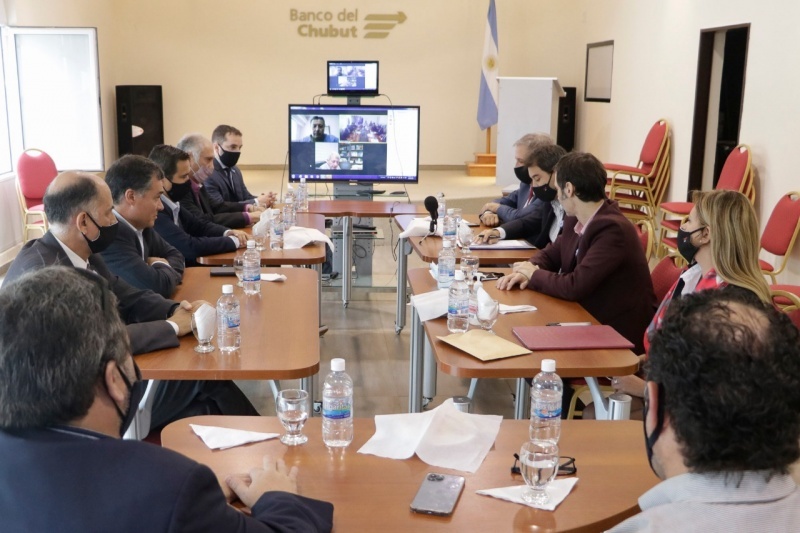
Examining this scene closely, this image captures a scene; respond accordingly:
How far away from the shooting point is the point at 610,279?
140 inches

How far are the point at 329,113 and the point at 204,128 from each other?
6.24 m

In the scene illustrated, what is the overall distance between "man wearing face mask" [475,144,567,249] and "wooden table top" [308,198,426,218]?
1125 millimetres

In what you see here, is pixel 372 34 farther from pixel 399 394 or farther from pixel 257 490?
pixel 257 490

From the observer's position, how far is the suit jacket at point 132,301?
2.79m

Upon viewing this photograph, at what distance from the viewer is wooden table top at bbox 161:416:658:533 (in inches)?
69.3

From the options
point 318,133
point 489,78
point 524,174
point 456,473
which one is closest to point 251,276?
point 456,473

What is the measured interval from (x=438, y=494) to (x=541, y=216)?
3265 mm

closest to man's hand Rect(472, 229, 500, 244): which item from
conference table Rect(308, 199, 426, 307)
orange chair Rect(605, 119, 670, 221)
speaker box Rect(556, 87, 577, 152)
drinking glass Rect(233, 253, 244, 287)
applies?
conference table Rect(308, 199, 426, 307)

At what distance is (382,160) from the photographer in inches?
256

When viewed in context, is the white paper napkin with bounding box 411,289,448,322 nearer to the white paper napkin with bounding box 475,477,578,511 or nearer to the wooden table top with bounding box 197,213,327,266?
the wooden table top with bounding box 197,213,327,266

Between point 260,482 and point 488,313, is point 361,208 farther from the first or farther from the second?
point 260,482

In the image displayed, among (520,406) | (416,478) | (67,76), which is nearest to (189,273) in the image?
(520,406)

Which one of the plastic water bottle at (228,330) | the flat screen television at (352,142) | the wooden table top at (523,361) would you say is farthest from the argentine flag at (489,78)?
the plastic water bottle at (228,330)

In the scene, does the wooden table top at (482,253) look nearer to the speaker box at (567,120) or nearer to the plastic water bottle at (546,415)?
the plastic water bottle at (546,415)
